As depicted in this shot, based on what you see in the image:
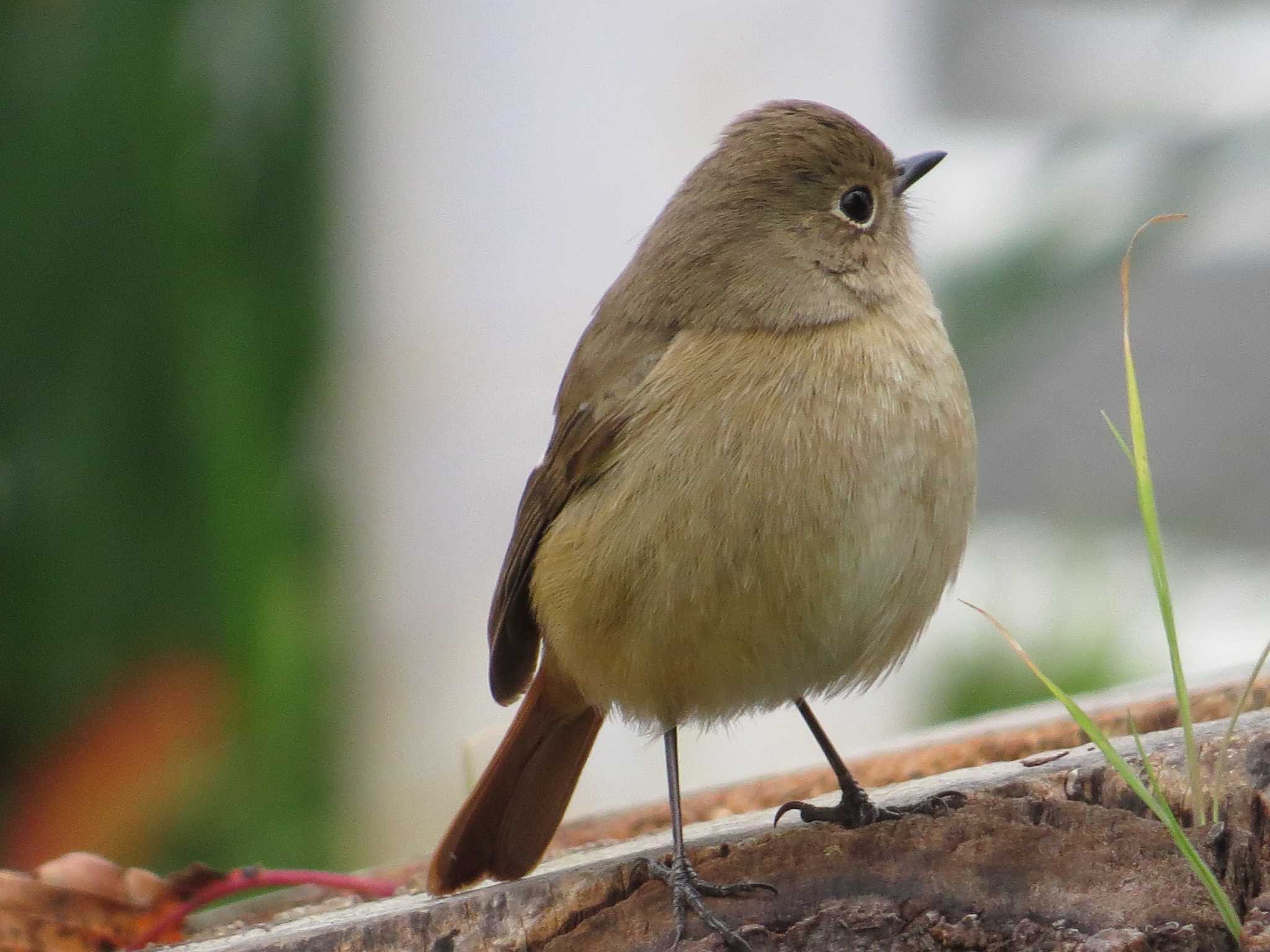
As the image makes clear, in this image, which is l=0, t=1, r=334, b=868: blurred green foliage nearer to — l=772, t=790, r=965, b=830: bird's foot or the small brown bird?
the small brown bird

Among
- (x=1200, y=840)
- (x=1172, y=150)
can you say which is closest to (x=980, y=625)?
(x=1172, y=150)

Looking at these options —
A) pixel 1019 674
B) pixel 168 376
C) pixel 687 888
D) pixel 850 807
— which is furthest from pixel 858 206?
pixel 168 376

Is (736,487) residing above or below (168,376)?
below

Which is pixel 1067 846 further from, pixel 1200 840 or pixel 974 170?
pixel 974 170

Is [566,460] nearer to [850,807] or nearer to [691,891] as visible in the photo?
[850,807]

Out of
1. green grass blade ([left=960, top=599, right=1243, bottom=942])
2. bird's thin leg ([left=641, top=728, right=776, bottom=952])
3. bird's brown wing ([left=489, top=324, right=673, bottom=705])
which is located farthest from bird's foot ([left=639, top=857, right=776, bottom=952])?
bird's brown wing ([left=489, top=324, right=673, bottom=705])

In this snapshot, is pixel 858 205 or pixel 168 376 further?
pixel 168 376
